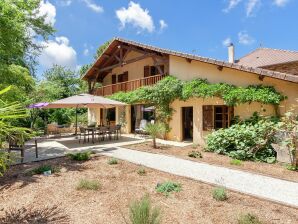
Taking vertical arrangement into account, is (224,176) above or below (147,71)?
below

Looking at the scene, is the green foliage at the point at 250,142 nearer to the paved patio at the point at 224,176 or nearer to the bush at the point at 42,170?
the paved patio at the point at 224,176

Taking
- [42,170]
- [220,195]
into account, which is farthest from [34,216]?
[220,195]

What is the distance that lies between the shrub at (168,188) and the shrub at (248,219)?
1.85 meters

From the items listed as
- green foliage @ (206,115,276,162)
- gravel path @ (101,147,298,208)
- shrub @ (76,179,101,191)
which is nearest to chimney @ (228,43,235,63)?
green foliage @ (206,115,276,162)

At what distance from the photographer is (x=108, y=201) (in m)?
5.22

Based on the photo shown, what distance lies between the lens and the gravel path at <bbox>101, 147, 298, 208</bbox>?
5.62 meters

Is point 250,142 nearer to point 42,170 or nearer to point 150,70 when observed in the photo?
point 42,170

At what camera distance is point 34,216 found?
4.69 meters

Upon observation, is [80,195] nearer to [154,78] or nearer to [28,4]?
[28,4]

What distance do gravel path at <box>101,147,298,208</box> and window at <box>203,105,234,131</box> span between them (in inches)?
164

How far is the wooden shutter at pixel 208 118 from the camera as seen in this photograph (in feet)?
42.6

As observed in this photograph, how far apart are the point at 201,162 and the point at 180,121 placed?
19.6 feet

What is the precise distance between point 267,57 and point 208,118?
9.39 m

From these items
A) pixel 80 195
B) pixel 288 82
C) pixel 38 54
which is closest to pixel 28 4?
pixel 38 54
